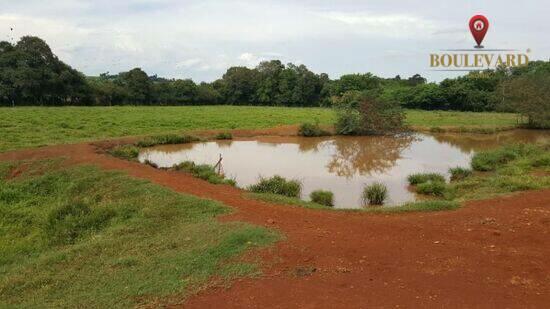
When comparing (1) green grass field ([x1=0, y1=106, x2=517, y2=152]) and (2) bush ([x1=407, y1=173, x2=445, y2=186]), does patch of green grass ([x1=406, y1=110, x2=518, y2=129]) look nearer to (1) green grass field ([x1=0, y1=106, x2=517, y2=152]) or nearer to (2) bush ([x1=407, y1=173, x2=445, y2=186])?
(1) green grass field ([x1=0, y1=106, x2=517, y2=152])

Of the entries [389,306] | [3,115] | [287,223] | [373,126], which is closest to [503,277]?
[389,306]

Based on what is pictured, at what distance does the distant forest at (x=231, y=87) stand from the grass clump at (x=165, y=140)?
13.1 meters

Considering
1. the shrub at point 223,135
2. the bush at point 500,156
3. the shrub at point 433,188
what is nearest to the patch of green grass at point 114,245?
the shrub at point 433,188

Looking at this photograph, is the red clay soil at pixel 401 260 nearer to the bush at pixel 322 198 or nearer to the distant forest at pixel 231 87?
the bush at pixel 322 198

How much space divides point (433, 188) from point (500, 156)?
675 cm

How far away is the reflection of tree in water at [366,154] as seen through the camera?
19719 millimetres

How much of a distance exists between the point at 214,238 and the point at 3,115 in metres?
27.5

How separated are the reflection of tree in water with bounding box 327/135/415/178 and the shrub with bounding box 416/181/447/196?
4.07 m

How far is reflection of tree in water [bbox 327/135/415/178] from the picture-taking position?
1972cm

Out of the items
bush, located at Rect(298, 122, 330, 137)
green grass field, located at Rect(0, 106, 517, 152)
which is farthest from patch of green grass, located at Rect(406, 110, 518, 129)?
bush, located at Rect(298, 122, 330, 137)

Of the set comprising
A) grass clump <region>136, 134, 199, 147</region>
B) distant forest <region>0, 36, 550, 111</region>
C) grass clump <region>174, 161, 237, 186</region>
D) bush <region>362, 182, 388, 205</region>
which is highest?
distant forest <region>0, 36, 550, 111</region>

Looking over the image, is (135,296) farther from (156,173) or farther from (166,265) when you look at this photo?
(156,173)

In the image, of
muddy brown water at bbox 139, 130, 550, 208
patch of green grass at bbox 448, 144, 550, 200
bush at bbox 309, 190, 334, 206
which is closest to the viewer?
patch of green grass at bbox 448, 144, 550, 200

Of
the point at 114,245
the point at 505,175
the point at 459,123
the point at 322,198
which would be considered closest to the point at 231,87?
the point at 459,123
